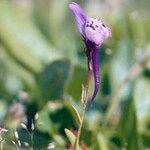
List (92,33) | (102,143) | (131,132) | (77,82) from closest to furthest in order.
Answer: (92,33)
(102,143)
(131,132)
(77,82)

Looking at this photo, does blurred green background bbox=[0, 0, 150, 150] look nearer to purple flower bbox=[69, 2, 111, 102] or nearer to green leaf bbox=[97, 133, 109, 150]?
green leaf bbox=[97, 133, 109, 150]

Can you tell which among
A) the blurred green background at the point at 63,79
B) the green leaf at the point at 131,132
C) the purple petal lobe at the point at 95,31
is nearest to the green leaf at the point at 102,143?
the blurred green background at the point at 63,79

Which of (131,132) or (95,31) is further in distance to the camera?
(131,132)

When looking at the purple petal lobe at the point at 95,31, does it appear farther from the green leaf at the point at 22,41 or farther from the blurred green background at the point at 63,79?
the green leaf at the point at 22,41

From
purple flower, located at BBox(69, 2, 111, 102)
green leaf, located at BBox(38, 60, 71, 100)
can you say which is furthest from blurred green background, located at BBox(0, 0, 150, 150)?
purple flower, located at BBox(69, 2, 111, 102)

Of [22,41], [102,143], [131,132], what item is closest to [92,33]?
[102,143]

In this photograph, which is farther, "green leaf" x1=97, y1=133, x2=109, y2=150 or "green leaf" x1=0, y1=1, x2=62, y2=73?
"green leaf" x1=0, y1=1, x2=62, y2=73

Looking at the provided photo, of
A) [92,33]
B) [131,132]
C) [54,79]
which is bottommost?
[131,132]

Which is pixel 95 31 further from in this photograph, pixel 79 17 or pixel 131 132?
pixel 131 132

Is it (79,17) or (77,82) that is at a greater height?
(79,17)

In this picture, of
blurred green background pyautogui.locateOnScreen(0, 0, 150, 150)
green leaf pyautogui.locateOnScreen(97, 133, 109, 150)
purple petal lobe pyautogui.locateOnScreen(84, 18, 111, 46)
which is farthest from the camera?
blurred green background pyautogui.locateOnScreen(0, 0, 150, 150)
